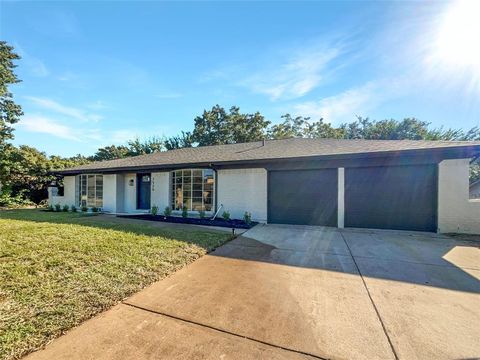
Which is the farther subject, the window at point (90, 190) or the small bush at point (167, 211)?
the window at point (90, 190)

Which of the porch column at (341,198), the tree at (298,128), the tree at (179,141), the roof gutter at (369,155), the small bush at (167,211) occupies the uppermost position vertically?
the tree at (298,128)

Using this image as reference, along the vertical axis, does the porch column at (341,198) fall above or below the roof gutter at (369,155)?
below

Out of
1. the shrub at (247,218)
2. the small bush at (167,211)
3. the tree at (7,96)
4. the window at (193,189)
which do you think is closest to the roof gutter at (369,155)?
the window at (193,189)

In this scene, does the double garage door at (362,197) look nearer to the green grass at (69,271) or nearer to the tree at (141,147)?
the green grass at (69,271)

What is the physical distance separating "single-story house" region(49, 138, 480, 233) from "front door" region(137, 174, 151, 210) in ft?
1.65

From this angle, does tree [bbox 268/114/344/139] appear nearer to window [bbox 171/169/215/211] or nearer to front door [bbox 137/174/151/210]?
front door [bbox 137/174/151/210]

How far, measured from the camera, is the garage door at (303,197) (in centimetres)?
894

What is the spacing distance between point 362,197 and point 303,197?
2.13 m

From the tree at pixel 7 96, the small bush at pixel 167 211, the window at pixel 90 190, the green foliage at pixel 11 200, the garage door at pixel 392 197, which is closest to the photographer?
the garage door at pixel 392 197

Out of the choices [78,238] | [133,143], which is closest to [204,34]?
[78,238]

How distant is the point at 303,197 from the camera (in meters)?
9.30

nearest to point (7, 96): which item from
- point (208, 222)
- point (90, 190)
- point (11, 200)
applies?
point (11, 200)

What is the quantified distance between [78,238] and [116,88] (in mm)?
8909

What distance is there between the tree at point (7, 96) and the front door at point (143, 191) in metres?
12.7
